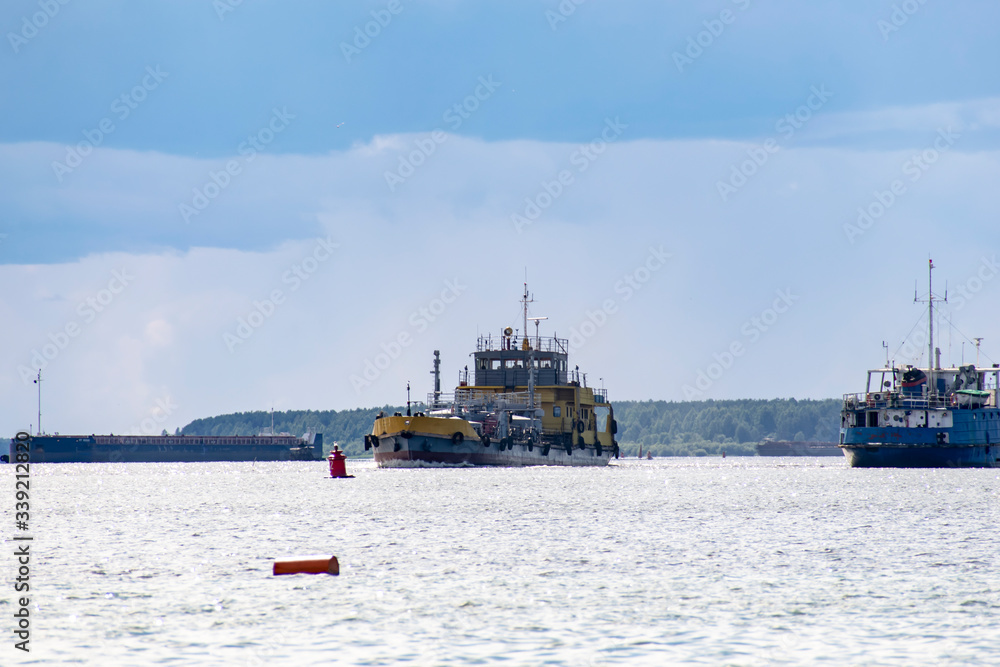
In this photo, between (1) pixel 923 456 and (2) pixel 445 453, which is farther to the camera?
(1) pixel 923 456

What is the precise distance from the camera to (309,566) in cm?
2453

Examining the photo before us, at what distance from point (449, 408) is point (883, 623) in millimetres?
76594

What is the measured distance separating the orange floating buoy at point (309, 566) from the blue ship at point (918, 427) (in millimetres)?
72381

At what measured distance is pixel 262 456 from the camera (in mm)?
193000

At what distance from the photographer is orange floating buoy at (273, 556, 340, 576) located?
24.5 meters

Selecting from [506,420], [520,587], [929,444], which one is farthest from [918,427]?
[520,587]

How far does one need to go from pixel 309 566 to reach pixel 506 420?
6782cm

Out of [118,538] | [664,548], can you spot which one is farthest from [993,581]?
[118,538]

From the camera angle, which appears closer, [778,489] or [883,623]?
[883,623]

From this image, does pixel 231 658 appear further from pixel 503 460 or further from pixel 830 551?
pixel 503 460

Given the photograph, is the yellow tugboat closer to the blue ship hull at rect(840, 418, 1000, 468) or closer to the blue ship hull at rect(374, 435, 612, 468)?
the blue ship hull at rect(374, 435, 612, 468)

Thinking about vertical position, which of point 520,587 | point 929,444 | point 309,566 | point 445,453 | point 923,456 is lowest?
point 923,456

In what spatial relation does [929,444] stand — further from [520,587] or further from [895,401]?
[520,587]

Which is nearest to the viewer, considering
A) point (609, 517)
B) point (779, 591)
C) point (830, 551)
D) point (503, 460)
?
point (779, 591)
